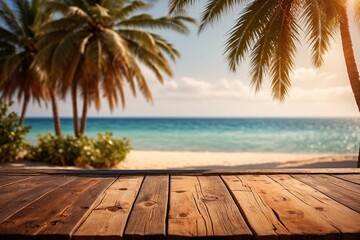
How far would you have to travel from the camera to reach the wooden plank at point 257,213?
1284 mm

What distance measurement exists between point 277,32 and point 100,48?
683 centimetres

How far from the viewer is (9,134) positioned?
10117mm

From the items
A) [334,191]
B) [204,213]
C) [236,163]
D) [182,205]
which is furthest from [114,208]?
[236,163]

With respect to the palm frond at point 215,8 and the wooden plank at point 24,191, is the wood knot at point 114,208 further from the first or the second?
the palm frond at point 215,8

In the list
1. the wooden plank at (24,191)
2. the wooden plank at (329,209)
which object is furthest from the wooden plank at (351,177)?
the wooden plank at (24,191)

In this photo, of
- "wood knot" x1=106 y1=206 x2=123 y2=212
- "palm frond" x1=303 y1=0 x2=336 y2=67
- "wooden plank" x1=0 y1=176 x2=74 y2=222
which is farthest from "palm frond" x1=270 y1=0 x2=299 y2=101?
"wood knot" x1=106 y1=206 x2=123 y2=212

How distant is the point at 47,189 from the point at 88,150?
355 inches

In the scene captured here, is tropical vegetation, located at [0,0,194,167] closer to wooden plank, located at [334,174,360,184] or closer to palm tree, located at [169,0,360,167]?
palm tree, located at [169,0,360,167]

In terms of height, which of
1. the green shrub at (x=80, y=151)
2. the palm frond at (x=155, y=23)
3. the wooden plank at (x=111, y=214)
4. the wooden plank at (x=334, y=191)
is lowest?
the green shrub at (x=80, y=151)

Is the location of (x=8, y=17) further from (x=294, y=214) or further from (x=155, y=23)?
(x=294, y=214)

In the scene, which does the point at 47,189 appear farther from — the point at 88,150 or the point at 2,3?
the point at 2,3

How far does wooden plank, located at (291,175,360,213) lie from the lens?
5.75 ft

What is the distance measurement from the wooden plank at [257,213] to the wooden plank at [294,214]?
32 mm

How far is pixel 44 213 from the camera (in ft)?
5.07
